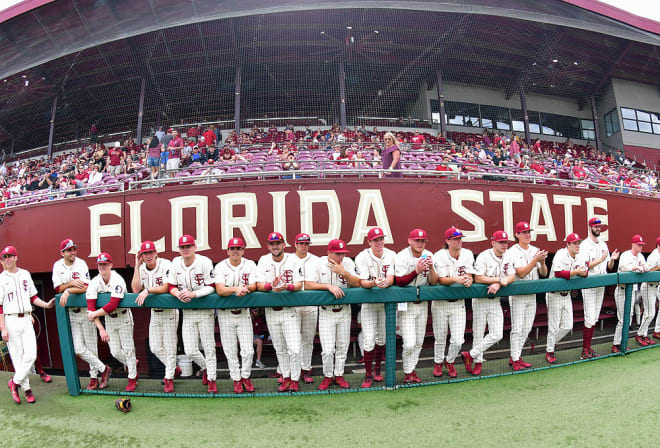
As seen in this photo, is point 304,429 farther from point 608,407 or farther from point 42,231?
point 42,231

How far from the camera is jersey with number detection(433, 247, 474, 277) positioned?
4.52 m

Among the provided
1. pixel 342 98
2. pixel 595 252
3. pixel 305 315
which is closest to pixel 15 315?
pixel 305 315

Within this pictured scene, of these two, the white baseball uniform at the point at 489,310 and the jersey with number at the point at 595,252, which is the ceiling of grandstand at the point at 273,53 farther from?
the white baseball uniform at the point at 489,310

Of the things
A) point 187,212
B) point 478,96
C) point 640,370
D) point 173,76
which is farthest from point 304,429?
point 478,96

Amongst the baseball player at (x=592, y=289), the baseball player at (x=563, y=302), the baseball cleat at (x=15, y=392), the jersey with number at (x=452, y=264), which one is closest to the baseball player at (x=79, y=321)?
the baseball cleat at (x=15, y=392)

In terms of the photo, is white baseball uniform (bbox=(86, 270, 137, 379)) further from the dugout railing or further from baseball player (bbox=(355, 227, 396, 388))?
baseball player (bbox=(355, 227, 396, 388))

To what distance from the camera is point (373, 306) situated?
429 cm

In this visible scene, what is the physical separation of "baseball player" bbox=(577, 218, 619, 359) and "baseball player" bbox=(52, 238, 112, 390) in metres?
6.03

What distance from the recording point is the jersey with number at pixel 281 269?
4.39 meters

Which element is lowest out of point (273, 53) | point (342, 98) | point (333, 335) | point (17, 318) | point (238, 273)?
point (333, 335)

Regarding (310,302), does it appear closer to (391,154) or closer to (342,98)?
(391,154)

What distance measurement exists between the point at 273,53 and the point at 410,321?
1378 centimetres

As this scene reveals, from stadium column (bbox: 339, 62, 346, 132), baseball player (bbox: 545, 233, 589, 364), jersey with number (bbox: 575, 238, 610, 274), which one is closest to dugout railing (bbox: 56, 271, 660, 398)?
baseball player (bbox: 545, 233, 589, 364)

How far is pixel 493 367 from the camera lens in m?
4.52
